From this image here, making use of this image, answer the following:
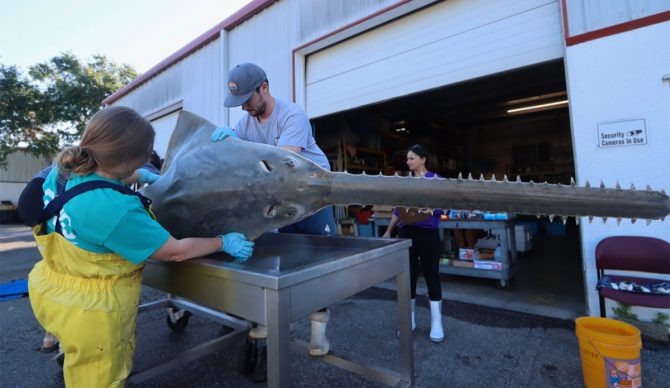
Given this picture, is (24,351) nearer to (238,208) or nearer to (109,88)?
(238,208)

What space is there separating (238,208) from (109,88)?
23.3 metres

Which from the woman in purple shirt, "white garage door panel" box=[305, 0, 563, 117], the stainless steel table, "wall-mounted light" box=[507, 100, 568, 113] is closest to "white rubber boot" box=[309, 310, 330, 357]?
the stainless steel table

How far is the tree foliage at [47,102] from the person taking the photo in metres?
16.9

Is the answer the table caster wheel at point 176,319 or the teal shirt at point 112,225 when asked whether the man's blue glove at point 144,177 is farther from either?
the table caster wheel at point 176,319

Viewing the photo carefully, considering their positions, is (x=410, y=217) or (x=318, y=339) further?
(x=410, y=217)

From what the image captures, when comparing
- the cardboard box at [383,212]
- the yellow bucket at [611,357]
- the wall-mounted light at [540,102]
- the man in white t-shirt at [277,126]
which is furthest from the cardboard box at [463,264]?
the wall-mounted light at [540,102]

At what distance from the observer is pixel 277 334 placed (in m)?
0.93

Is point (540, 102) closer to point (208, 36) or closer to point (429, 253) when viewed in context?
point (429, 253)

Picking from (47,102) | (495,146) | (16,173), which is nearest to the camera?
(495,146)

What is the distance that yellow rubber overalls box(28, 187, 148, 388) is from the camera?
1.12 m

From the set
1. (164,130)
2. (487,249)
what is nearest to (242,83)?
(487,249)

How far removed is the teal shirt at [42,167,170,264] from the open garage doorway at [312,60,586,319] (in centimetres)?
366

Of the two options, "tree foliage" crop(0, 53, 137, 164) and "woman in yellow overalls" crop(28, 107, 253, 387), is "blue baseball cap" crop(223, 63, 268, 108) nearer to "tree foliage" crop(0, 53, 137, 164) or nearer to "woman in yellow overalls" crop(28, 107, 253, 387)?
"woman in yellow overalls" crop(28, 107, 253, 387)

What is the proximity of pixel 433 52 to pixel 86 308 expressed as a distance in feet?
13.7
